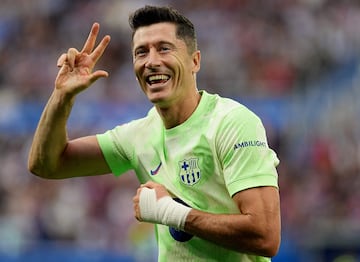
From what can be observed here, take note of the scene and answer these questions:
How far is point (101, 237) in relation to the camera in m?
14.1

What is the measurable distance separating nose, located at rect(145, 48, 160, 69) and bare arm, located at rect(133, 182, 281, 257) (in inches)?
32.5

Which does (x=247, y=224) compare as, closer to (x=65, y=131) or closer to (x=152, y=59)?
(x=152, y=59)

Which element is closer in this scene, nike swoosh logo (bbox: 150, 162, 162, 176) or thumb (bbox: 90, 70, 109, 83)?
thumb (bbox: 90, 70, 109, 83)

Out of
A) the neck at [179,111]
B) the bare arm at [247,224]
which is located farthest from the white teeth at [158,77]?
the bare arm at [247,224]

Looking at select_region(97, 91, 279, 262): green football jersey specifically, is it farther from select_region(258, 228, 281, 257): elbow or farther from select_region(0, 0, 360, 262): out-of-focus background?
select_region(0, 0, 360, 262): out-of-focus background

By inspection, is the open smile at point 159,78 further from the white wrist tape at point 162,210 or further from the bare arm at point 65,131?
the white wrist tape at point 162,210

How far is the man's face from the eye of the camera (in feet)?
19.8

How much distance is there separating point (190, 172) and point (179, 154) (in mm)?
139

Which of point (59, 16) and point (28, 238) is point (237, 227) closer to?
point (28, 238)

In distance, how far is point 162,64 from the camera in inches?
237

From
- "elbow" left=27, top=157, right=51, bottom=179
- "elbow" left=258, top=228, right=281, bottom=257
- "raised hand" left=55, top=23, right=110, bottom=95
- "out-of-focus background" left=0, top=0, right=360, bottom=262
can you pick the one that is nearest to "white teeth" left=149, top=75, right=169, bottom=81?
"raised hand" left=55, top=23, right=110, bottom=95

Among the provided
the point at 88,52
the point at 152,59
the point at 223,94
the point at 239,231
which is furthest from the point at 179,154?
the point at 223,94

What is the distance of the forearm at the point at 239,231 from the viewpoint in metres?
5.63

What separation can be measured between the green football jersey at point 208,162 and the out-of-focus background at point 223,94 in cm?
603
